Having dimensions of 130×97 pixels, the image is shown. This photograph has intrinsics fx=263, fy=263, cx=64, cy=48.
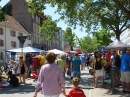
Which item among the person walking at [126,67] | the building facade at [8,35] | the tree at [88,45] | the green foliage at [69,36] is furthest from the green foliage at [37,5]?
the tree at [88,45]

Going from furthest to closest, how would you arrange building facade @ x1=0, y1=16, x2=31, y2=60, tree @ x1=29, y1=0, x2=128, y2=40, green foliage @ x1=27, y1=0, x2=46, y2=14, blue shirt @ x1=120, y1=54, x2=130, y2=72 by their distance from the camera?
building facade @ x1=0, y1=16, x2=31, y2=60, tree @ x1=29, y1=0, x2=128, y2=40, green foliage @ x1=27, y1=0, x2=46, y2=14, blue shirt @ x1=120, y1=54, x2=130, y2=72

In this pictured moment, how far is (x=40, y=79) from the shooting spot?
5855 millimetres

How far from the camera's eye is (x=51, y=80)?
5.77 meters

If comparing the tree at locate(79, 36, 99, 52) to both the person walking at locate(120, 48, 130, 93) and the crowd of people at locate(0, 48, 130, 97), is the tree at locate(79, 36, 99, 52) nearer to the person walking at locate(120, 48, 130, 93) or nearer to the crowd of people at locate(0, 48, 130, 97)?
the crowd of people at locate(0, 48, 130, 97)

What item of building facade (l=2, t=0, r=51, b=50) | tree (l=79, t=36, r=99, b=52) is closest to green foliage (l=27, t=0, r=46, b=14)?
building facade (l=2, t=0, r=51, b=50)

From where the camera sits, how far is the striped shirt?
5.74 meters

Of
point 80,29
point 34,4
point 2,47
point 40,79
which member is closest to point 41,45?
point 2,47

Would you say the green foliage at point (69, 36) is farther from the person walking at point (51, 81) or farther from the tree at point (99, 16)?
the person walking at point (51, 81)

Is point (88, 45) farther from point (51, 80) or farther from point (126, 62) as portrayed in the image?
point (51, 80)

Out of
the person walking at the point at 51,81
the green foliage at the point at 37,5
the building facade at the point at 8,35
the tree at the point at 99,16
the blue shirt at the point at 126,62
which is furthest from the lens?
the building facade at the point at 8,35

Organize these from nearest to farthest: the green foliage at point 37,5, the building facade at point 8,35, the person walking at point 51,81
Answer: the person walking at point 51,81
the green foliage at point 37,5
the building facade at point 8,35

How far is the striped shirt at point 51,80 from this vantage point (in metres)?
5.74

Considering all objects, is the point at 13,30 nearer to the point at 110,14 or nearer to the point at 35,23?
the point at 35,23

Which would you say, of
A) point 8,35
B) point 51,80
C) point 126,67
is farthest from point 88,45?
point 51,80
